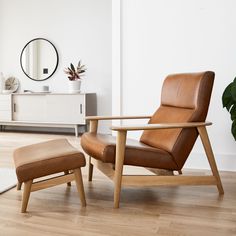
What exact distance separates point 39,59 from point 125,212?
420 centimetres

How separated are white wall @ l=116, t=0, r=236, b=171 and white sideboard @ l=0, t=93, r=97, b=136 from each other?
5.84ft

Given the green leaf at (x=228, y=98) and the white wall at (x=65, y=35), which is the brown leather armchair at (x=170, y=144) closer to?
the green leaf at (x=228, y=98)

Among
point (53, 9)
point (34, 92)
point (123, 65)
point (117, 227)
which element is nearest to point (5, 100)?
point (34, 92)

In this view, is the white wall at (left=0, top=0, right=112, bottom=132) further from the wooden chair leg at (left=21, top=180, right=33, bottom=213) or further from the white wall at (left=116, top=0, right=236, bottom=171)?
the wooden chair leg at (left=21, top=180, right=33, bottom=213)

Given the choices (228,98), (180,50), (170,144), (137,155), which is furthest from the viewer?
(180,50)

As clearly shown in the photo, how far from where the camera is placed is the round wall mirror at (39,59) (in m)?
5.59

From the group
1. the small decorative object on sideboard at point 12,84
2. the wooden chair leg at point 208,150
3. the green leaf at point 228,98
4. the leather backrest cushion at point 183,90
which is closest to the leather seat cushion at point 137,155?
the wooden chair leg at point 208,150

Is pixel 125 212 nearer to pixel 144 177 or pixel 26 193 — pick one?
pixel 144 177

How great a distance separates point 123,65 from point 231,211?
1.80 m

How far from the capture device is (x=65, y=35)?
5516 millimetres

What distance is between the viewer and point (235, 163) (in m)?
3.06

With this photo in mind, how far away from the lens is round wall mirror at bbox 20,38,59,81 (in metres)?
5.59

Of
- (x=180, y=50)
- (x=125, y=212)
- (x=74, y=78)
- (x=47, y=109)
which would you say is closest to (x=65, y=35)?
(x=74, y=78)

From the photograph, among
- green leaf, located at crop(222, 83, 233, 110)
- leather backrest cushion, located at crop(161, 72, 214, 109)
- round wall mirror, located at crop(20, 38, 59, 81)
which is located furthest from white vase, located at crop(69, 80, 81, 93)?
green leaf, located at crop(222, 83, 233, 110)
